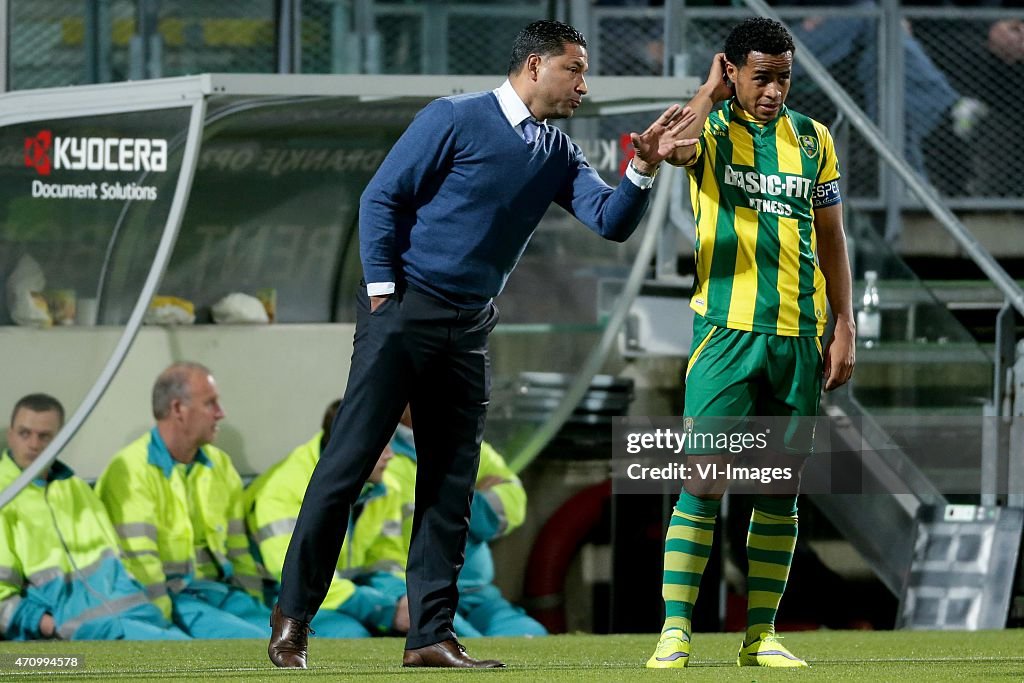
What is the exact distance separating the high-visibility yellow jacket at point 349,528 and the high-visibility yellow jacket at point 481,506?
0.07 metres

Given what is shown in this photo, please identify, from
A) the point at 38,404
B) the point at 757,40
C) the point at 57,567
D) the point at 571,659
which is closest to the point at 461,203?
the point at 757,40

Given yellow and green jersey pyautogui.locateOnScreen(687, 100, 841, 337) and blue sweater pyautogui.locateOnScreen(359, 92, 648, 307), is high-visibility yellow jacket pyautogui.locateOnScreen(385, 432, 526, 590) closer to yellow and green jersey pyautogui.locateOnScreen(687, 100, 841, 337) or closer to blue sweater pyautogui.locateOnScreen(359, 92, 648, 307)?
yellow and green jersey pyautogui.locateOnScreen(687, 100, 841, 337)

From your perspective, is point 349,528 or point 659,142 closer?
point 659,142

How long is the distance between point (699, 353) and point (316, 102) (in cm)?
270

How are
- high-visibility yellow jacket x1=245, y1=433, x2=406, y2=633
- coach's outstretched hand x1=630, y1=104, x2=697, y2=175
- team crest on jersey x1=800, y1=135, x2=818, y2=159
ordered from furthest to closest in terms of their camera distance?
high-visibility yellow jacket x1=245, y1=433, x2=406, y2=633, team crest on jersey x1=800, y1=135, x2=818, y2=159, coach's outstretched hand x1=630, y1=104, x2=697, y2=175

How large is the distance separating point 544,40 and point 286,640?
152cm

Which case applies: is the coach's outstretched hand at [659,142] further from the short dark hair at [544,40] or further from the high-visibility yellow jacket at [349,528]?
the high-visibility yellow jacket at [349,528]

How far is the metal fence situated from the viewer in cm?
807

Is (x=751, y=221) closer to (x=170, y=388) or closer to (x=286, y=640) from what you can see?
(x=286, y=640)

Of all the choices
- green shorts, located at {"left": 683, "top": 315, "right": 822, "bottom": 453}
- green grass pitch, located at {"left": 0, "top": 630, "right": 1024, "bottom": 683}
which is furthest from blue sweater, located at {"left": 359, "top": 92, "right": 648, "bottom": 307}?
green grass pitch, located at {"left": 0, "top": 630, "right": 1024, "bottom": 683}

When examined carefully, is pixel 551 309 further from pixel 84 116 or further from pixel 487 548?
pixel 84 116

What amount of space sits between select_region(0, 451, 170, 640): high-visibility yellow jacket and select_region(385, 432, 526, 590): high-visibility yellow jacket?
3.72ft

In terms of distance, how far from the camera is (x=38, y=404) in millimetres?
7000

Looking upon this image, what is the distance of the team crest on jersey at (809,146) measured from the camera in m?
4.89
